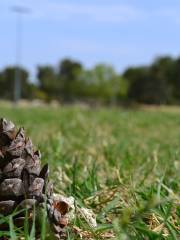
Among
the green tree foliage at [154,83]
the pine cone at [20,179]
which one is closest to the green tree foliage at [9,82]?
the green tree foliage at [154,83]

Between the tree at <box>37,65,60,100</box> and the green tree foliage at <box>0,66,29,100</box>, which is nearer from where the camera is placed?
the green tree foliage at <box>0,66,29,100</box>

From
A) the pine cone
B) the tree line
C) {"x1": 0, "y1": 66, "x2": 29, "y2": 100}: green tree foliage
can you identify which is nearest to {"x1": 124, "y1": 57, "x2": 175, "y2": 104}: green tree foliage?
the tree line

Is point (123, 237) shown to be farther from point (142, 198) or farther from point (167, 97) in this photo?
point (167, 97)

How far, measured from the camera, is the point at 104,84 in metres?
76.7

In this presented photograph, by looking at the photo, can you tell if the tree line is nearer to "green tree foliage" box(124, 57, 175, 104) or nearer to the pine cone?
"green tree foliage" box(124, 57, 175, 104)

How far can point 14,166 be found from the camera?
1379 mm

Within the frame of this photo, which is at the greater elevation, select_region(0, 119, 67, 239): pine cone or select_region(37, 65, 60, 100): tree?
select_region(0, 119, 67, 239): pine cone

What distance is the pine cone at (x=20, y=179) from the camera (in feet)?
4.49

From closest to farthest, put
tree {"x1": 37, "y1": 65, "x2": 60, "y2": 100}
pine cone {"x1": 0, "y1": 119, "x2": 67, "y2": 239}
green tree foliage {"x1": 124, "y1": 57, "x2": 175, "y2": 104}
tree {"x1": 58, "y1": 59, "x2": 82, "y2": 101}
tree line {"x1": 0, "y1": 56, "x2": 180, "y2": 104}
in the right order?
pine cone {"x1": 0, "y1": 119, "x2": 67, "y2": 239}
green tree foliage {"x1": 124, "y1": 57, "x2": 175, "y2": 104}
tree line {"x1": 0, "y1": 56, "x2": 180, "y2": 104}
tree {"x1": 58, "y1": 59, "x2": 82, "y2": 101}
tree {"x1": 37, "y1": 65, "x2": 60, "y2": 100}

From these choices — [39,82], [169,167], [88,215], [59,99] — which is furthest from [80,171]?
[39,82]

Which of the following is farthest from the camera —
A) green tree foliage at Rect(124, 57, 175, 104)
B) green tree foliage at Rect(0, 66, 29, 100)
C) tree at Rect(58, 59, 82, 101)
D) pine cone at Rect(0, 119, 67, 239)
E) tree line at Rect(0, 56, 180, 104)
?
tree at Rect(58, 59, 82, 101)

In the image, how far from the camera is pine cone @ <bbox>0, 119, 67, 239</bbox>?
137 cm

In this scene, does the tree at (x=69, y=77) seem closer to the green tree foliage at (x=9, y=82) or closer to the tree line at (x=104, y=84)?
the tree line at (x=104, y=84)

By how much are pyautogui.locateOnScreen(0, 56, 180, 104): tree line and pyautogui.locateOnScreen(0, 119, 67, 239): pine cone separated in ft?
209
